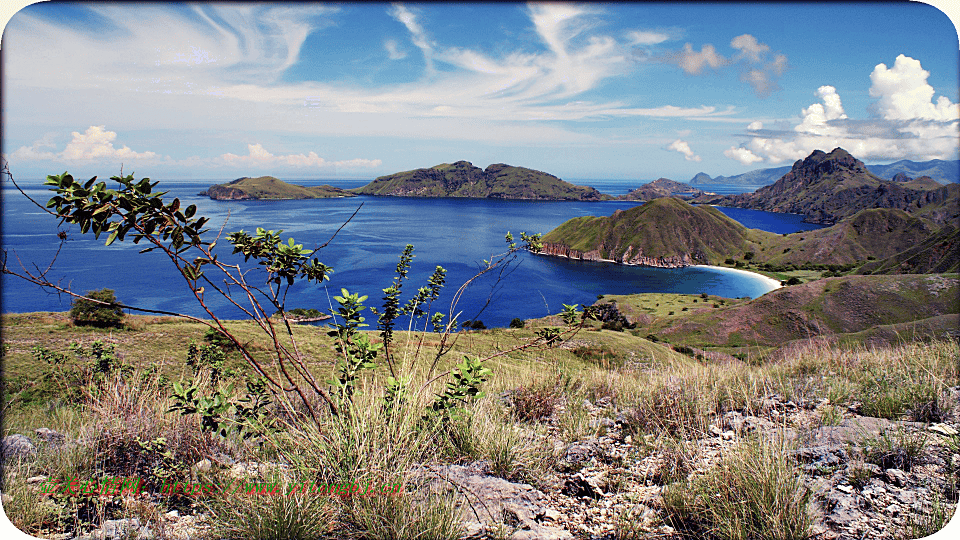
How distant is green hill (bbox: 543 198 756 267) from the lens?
138500 mm

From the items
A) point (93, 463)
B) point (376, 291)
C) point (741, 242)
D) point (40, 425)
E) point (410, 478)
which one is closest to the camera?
point (410, 478)

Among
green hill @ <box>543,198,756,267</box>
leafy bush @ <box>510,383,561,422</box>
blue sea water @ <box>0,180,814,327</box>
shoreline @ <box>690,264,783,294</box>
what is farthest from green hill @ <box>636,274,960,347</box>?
green hill @ <box>543,198,756,267</box>

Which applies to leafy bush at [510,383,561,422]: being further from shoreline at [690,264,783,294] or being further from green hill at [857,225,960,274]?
shoreline at [690,264,783,294]

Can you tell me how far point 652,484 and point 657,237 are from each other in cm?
15072

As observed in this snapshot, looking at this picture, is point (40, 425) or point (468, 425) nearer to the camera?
point (468, 425)

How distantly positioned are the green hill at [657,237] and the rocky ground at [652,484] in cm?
13603

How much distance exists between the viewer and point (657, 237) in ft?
465

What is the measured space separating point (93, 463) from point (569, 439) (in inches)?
180

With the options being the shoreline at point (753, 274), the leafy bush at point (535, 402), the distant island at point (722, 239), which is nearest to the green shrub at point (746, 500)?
the leafy bush at point (535, 402)

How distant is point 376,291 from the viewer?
72.1 metres

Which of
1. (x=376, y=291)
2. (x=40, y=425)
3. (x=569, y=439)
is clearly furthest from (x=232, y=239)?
(x=376, y=291)

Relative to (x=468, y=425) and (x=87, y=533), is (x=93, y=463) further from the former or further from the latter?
(x=468, y=425)

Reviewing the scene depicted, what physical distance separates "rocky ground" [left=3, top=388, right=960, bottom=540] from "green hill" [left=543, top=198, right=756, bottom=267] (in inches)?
5355

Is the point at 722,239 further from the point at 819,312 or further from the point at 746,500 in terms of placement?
the point at 746,500
